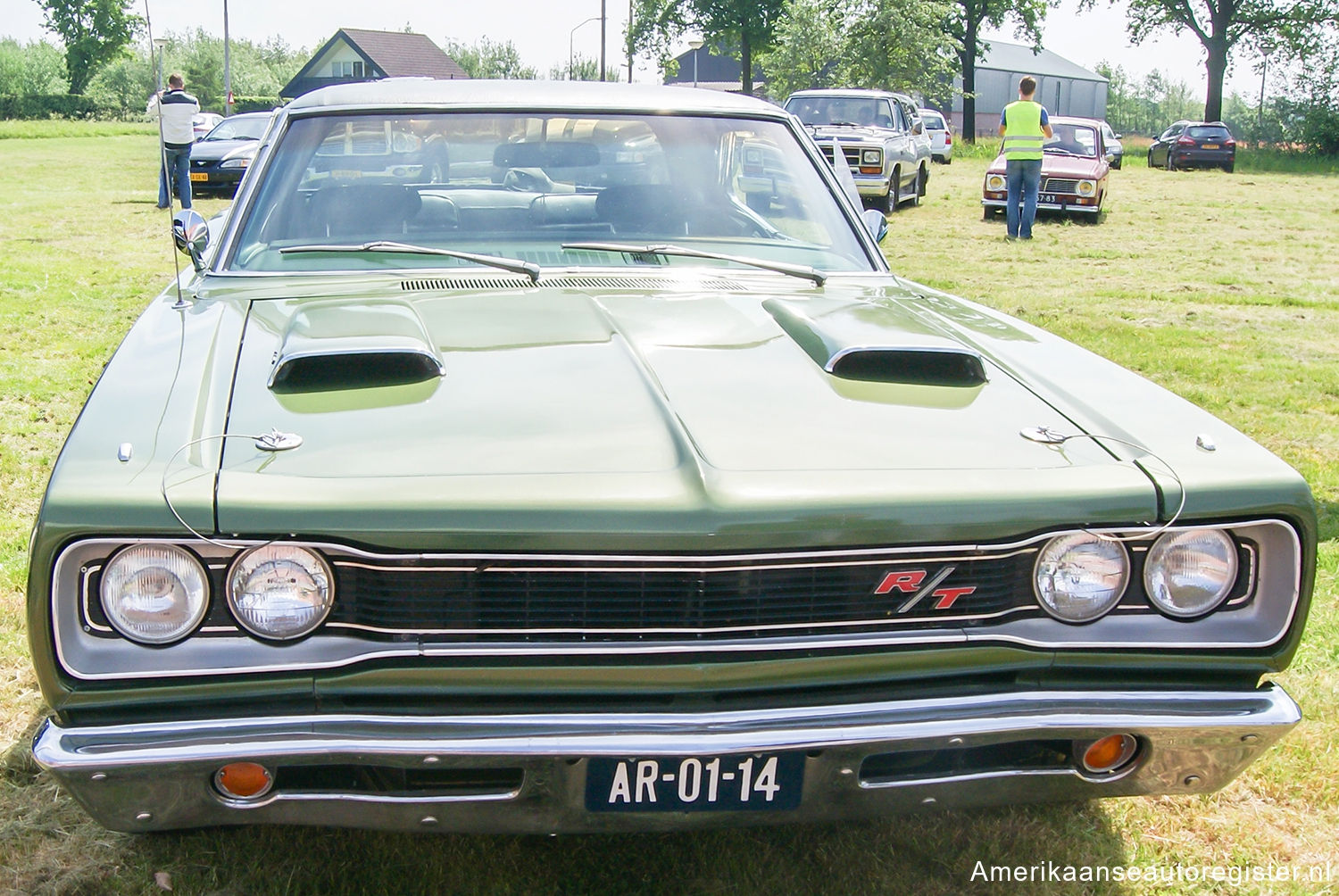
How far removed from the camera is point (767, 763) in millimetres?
1845

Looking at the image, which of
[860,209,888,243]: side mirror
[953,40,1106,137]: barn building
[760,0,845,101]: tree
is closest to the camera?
[860,209,888,243]: side mirror

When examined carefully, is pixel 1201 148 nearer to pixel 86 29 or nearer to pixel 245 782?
pixel 245 782

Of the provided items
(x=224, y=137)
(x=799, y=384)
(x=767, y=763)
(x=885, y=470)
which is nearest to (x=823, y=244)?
(x=799, y=384)

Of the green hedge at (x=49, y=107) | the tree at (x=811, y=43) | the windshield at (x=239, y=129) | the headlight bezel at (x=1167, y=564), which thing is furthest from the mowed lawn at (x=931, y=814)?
the green hedge at (x=49, y=107)

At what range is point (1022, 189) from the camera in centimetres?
1362

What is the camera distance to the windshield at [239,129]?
57.6 ft

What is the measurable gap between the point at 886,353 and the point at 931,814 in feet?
3.18

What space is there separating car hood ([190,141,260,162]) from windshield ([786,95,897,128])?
747 centimetres

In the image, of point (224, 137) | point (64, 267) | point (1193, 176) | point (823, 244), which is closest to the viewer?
point (823, 244)

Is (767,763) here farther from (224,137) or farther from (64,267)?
(224,137)

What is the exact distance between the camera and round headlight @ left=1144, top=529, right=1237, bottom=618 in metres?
1.98

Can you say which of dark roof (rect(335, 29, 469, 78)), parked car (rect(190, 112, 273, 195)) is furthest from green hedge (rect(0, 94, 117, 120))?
parked car (rect(190, 112, 273, 195))

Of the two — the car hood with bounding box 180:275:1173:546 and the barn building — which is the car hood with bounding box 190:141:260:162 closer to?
the car hood with bounding box 180:275:1173:546

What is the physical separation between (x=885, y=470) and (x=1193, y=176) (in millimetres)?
27590
